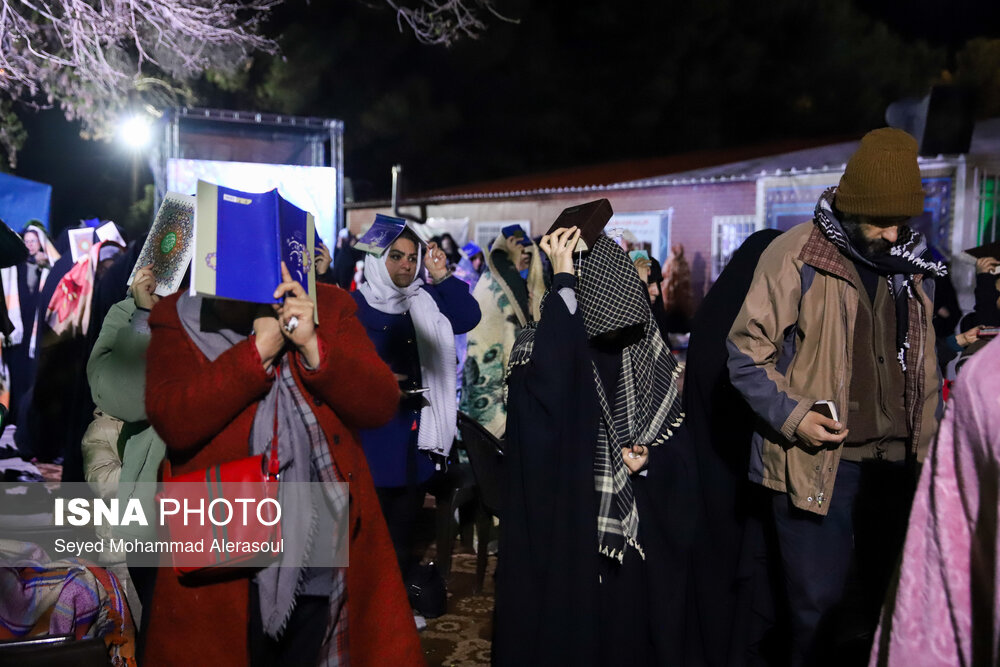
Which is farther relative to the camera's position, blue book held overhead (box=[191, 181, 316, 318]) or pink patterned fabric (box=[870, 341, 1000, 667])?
blue book held overhead (box=[191, 181, 316, 318])

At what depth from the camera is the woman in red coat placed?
7.93ft

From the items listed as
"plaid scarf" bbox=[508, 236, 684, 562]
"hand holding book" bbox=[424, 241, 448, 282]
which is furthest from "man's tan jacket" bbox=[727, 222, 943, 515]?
"hand holding book" bbox=[424, 241, 448, 282]

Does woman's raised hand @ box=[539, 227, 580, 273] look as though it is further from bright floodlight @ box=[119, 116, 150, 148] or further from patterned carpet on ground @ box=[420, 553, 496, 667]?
bright floodlight @ box=[119, 116, 150, 148]

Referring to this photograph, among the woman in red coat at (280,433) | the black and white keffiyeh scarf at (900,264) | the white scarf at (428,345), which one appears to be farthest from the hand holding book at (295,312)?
the white scarf at (428,345)

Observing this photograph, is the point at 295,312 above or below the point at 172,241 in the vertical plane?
below

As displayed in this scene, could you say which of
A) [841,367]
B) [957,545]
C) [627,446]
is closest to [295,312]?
[627,446]

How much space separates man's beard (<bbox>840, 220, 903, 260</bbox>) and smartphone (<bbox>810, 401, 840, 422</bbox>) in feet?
1.89

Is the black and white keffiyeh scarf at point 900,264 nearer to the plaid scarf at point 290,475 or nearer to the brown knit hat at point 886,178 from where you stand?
the brown knit hat at point 886,178

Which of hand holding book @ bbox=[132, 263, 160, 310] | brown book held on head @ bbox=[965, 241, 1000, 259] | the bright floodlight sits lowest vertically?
hand holding book @ bbox=[132, 263, 160, 310]

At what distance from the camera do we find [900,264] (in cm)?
323

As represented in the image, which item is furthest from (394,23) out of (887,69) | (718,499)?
(718,499)

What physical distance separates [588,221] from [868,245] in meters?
1.02

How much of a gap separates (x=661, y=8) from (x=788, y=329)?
25.6 m

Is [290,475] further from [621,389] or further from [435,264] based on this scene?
[435,264]
